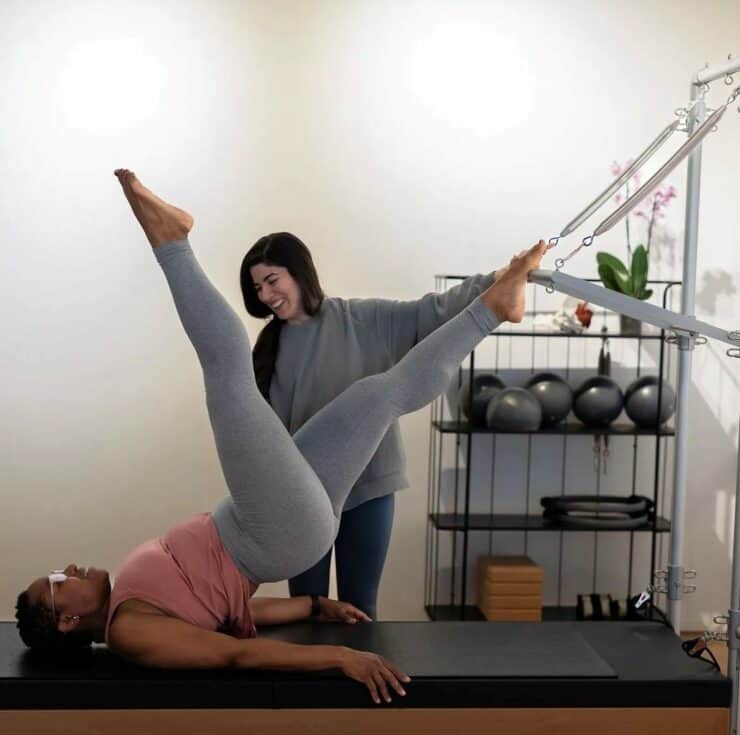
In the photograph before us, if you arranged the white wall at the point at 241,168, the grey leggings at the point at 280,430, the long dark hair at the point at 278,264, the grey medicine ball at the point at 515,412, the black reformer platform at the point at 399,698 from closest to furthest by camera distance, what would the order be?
the black reformer platform at the point at 399,698 < the grey leggings at the point at 280,430 < the long dark hair at the point at 278,264 < the grey medicine ball at the point at 515,412 < the white wall at the point at 241,168

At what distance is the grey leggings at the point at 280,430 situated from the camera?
2.61 metres

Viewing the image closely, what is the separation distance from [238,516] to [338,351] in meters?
0.65

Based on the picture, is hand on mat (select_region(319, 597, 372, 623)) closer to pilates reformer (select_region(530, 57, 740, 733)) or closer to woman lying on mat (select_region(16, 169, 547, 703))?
woman lying on mat (select_region(16, 169, 547, 703))

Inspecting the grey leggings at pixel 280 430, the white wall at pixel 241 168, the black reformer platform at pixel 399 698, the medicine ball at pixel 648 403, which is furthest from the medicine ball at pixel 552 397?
the black reformer platform at pixel 399 698

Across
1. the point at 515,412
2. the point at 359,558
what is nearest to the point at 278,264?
the point at 359,558

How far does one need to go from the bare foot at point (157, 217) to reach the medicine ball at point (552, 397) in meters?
2.35

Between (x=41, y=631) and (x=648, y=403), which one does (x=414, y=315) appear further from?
(x=648, y=403)

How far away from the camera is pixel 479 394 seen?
4.64m

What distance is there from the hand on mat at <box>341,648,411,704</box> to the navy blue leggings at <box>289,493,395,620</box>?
2.20 ft

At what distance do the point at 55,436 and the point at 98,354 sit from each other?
39cm

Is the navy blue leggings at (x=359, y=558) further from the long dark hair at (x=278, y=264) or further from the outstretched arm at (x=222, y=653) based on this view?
the outstretched arm at (x=222, y=653)

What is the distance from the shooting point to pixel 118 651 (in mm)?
2557

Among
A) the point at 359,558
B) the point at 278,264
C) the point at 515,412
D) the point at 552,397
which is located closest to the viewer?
the point at 278,264

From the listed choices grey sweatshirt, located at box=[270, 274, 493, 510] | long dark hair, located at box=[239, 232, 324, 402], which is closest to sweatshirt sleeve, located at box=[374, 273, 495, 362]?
grey sweatshirt, located at box=[270, 274, 493, 510]
